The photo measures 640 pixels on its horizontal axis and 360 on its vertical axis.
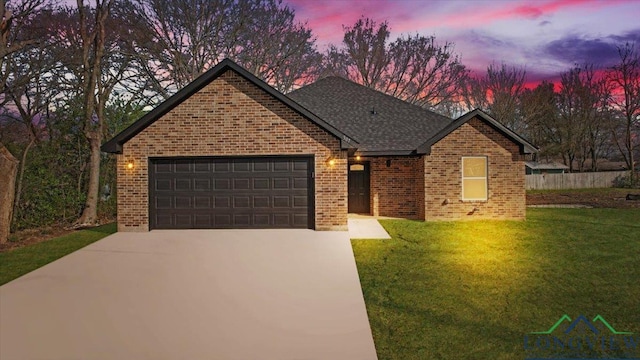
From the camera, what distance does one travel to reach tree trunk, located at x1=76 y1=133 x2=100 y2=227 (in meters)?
13.4

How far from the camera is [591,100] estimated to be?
3747cm

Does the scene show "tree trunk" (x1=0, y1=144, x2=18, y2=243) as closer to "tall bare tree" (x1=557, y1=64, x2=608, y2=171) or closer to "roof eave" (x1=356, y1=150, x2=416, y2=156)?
"roof eave" (x1=356, y1=150, x2=416, y2=156)

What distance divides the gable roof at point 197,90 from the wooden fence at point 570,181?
1097 inches

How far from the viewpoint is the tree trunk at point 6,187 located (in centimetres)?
974

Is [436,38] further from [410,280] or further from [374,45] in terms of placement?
[410,280]

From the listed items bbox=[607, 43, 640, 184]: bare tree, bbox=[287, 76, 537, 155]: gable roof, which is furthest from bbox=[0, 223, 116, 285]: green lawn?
bbox=[607, 43, 640, 184]: bare tree

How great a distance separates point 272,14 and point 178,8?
554cm

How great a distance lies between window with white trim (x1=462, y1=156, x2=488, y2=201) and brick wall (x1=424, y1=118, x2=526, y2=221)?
0.16m

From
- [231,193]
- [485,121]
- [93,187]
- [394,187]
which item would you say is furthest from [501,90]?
[93,187]

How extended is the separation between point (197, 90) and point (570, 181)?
1312 inches

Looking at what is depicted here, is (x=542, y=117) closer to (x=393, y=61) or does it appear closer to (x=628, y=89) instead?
(x=628, y=89)

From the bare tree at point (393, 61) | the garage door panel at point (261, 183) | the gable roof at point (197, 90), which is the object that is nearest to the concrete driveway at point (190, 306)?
the garage door panel at point (261, 183)

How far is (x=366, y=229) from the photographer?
36.2 ft

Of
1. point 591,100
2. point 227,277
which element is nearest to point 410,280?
point 227,277
